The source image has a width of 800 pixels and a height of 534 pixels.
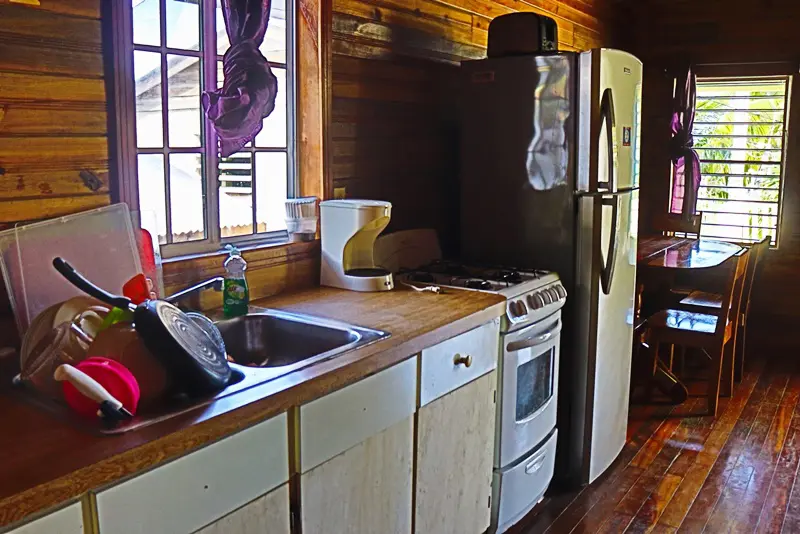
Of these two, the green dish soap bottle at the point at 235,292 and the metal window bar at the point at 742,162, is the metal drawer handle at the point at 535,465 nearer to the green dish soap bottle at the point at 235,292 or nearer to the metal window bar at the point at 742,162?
the green dish soap bottle at the point at 235,292

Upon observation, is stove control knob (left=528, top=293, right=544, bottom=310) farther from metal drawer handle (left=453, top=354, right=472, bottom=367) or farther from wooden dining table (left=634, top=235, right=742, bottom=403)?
wooden dining table (left=634, top=235, right=742, bottom=403)

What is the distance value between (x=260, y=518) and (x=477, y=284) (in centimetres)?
136

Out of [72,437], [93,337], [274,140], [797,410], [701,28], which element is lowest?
[797,410]

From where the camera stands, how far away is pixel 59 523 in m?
1.19

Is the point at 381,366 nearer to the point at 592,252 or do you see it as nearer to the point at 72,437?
the point at 72,437

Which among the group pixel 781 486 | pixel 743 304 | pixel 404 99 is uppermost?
pixel 404 99

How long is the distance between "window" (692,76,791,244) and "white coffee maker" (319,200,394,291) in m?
3.44

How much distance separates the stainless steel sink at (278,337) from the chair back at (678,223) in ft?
12.2

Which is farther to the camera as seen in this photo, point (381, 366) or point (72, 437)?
point (381, 366)

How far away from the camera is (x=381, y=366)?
192 cm

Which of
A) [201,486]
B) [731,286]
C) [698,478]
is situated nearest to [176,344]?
[201,486]

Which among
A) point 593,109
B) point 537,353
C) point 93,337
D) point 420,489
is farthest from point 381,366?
point 593,109

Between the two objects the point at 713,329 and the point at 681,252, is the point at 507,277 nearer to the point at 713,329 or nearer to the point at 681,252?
the point at 713,329

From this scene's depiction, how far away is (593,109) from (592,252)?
558mm
